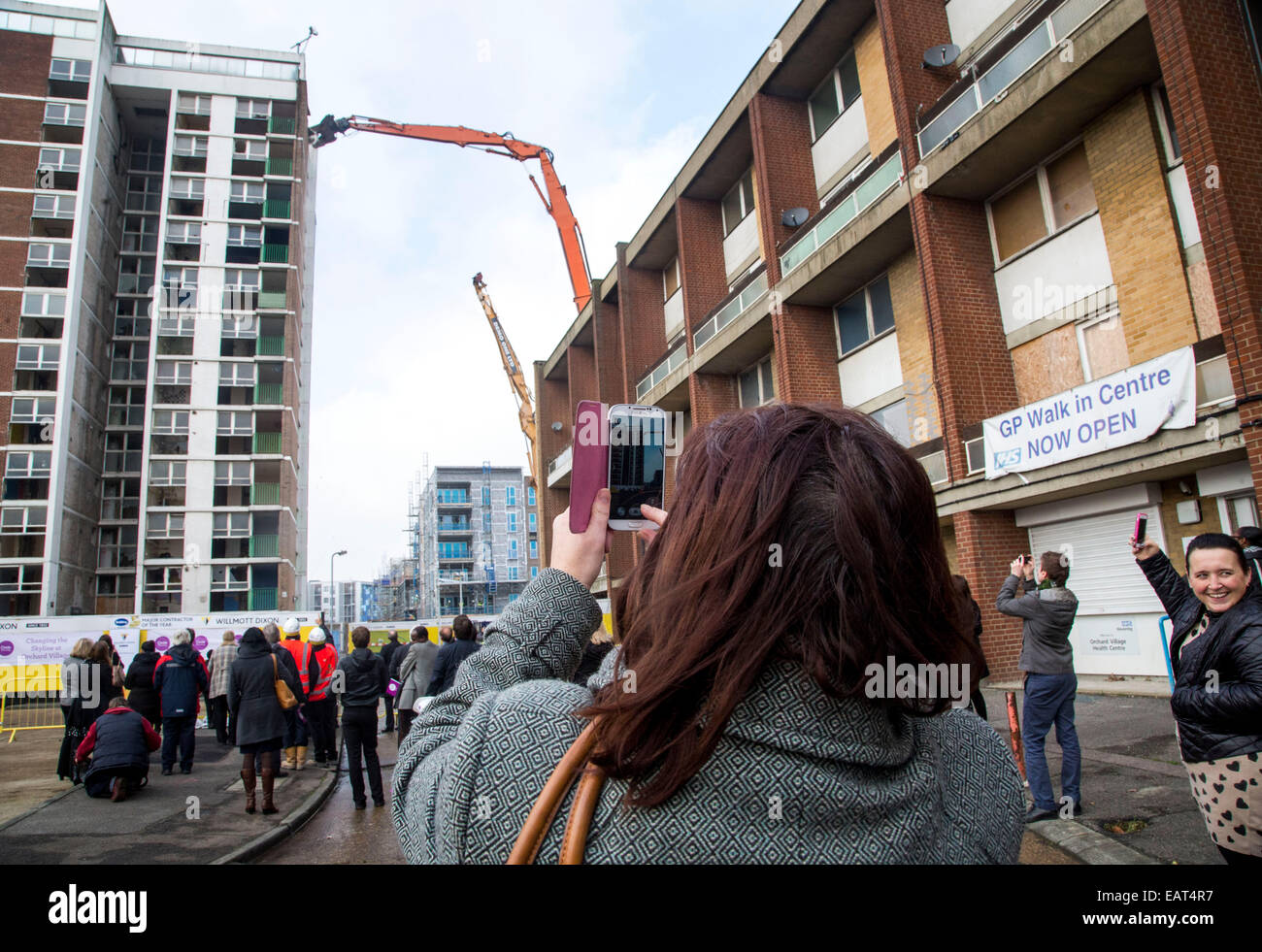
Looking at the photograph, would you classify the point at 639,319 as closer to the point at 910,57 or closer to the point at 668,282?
the point at 668,282

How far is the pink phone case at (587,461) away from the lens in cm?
152

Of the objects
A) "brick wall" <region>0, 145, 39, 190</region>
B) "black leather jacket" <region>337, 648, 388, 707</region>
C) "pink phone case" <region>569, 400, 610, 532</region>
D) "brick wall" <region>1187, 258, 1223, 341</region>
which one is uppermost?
"brick wall" <region>0, 145, 39, 190</region>

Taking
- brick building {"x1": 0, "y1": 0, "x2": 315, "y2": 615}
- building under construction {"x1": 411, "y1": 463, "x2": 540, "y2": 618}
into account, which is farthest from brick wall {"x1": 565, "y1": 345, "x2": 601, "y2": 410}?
building under construction {"x1": 411, "y1": 463, "x2": 540, "y2": 618}

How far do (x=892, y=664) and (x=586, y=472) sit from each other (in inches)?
29.8

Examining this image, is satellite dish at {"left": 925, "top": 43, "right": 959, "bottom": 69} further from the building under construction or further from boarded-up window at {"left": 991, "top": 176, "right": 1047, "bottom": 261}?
the building under construction

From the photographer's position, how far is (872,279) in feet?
55.8

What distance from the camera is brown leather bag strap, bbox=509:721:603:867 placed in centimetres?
90

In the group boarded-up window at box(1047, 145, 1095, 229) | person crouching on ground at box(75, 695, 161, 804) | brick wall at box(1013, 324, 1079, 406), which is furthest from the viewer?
brick wall at box(1013, 324, 1079, 406)

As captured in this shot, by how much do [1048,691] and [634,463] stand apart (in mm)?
5242

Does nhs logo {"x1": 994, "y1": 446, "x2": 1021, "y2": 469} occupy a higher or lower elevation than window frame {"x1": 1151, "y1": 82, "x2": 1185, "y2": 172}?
lower

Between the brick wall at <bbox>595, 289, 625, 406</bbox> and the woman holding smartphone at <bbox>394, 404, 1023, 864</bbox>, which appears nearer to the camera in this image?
the woman holding smartphone at <bbox>394, 404, 1023, 864</bbox>

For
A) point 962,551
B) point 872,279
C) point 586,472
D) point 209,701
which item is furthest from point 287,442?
point 586,472

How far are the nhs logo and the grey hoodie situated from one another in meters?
7.34
